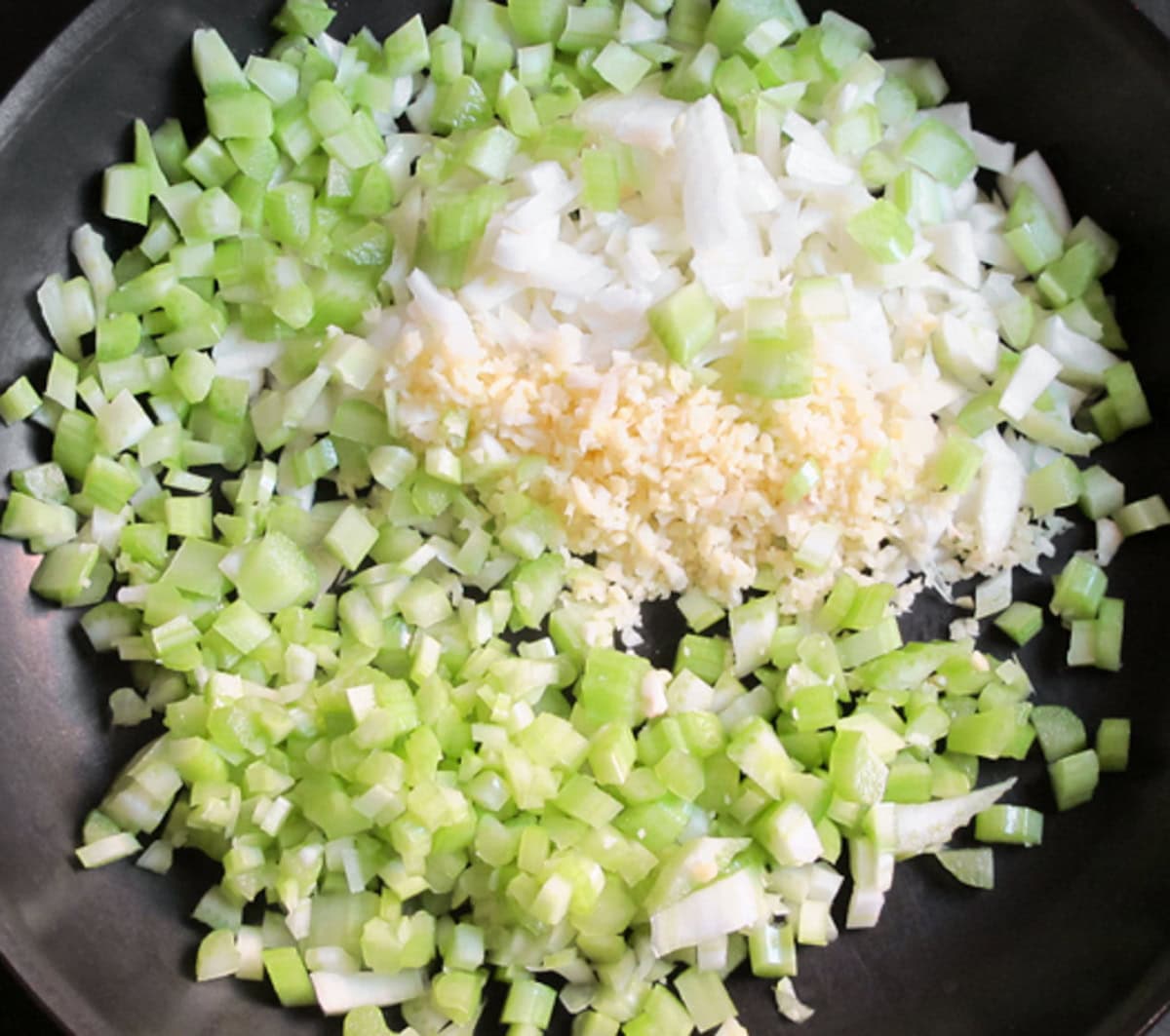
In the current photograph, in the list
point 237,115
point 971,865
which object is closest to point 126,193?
point 237,115

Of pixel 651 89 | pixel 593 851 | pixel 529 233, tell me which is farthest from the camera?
pixel 651 89

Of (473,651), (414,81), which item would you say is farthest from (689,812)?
(414,81)

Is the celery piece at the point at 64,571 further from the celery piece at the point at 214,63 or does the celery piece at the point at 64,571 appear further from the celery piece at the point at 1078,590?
the celery piece at the point at 1078,590

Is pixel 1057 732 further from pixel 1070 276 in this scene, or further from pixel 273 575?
pixel 273 575

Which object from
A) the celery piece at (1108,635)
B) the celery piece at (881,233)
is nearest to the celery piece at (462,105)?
the celery piece at (881,233)

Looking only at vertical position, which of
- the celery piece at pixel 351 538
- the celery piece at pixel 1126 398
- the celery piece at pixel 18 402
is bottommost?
the celery piece at pixel 351 538

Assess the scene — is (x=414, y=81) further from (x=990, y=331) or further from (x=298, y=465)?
(x=990, y=331)
